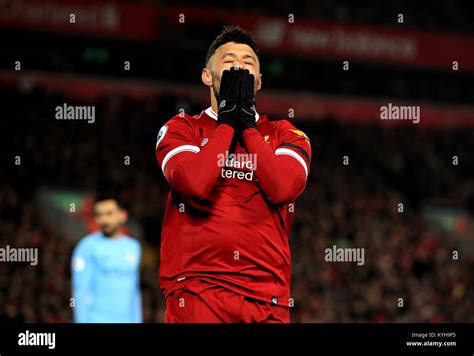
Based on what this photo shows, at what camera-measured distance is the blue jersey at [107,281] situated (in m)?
7.21

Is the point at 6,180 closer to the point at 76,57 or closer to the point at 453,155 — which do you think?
the point at 76,57

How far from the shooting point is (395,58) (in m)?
19.8

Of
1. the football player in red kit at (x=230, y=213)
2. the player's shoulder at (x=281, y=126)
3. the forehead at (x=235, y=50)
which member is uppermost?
the forehead at (x=235, y=50)

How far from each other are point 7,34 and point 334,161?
6.62 meters

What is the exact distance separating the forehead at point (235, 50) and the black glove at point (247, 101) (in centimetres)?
12

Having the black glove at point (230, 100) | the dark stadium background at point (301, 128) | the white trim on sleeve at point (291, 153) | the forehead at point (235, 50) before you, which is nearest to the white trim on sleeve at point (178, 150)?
the black glove at point (230, 100)

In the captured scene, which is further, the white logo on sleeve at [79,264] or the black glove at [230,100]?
the white logo on sleeve at [79,264]

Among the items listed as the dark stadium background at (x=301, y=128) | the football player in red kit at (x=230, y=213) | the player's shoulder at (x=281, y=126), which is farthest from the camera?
the dark stadium background at (x=301, y=128)

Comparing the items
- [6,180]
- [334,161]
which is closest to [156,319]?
[6,180]

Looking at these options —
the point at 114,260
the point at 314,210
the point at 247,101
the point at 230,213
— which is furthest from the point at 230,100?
the point at 314,210

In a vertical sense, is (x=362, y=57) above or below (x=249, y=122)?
above

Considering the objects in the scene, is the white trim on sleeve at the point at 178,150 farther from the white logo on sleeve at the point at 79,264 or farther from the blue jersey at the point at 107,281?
→ the white logo on sleeve at the point at 79,264

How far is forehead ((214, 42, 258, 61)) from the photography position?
12.5ft

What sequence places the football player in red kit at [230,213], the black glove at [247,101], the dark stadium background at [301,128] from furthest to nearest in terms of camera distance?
1. the dark stadium background at [301,128]
2. the black glove at [247,101]
3. the football player in red kit at [230,213]
